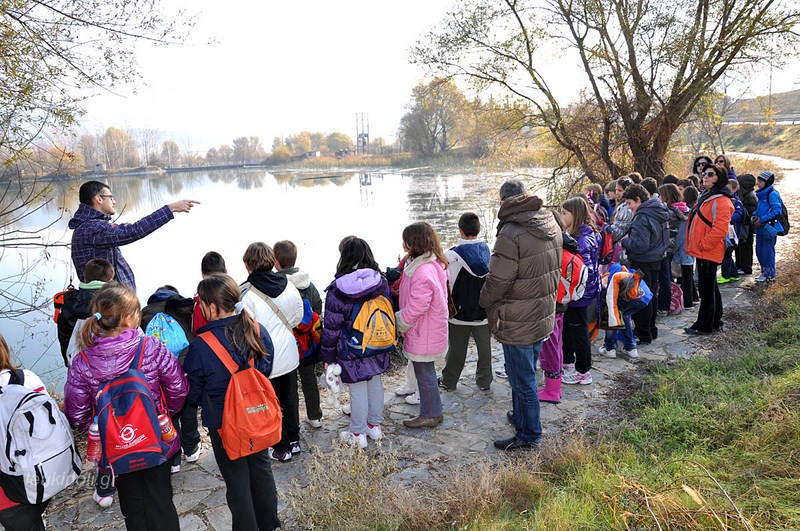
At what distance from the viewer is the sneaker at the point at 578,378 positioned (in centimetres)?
516

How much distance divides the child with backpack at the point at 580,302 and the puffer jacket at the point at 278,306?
2497 mm

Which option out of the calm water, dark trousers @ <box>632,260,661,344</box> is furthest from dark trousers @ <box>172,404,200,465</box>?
dark trousers @ <box>632,260,661,344</box>

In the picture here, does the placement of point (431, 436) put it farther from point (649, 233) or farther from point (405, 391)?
point (649, 233)

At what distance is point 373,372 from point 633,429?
6.61 feet

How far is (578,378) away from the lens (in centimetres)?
518

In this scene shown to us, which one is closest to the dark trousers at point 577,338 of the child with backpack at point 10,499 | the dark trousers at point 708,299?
the dark trousers at point 708,299

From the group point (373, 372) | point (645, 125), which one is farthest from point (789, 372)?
point (645, 125)

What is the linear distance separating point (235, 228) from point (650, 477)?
17523 mm

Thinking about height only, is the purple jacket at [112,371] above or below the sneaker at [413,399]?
above

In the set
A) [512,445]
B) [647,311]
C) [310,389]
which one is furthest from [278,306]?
[647,311]

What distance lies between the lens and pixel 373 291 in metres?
3.96

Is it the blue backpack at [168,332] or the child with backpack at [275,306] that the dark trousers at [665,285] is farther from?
the blue backpack at [168,332]

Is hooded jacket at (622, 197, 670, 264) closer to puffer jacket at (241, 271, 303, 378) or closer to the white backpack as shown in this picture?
puffer jacket at (241, 271, 303, 378)

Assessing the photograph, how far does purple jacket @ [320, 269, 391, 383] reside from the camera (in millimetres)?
3902
